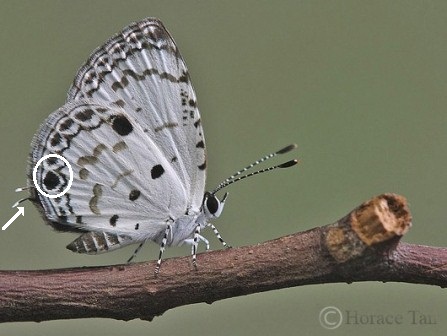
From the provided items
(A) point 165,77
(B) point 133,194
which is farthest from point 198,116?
→ (B) point 133,194

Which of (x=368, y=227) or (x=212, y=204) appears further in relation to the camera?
(x=212, y=204)

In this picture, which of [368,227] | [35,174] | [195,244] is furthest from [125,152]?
[368,227]

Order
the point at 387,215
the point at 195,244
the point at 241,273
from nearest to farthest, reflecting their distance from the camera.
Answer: the point at 387,215 < the point at 241,273 < the point at 195,244

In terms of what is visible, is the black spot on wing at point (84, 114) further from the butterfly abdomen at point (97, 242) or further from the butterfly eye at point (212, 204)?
the butterfly eye at point (212, 204)

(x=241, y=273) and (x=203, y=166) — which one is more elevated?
(x=203, y=166)

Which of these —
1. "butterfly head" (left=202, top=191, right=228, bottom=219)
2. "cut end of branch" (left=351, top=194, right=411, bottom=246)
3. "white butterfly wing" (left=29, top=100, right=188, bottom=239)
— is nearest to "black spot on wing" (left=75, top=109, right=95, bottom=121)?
"white butterfly wing" (left=29, top=100, right=188, bottom=239)

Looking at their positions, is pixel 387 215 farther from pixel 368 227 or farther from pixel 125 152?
pixel 125 152

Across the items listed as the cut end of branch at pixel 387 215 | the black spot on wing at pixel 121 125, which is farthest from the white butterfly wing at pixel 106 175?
the cut end of branch at pixel 387 215
